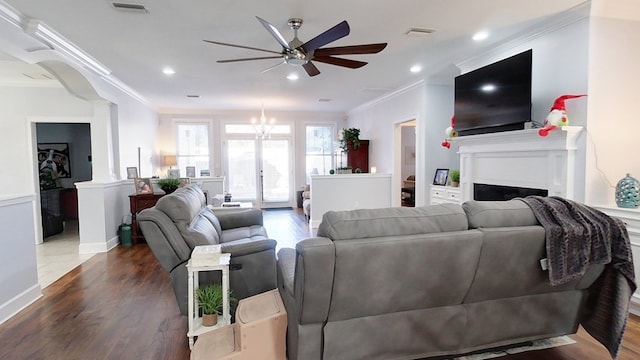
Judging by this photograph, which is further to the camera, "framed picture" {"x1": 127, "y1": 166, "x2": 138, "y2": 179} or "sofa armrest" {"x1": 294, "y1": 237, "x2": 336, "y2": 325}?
"framed picture" {"x1": 127, "y1": 166, "x2": 138, "y2": 179}

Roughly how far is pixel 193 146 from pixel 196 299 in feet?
22.7

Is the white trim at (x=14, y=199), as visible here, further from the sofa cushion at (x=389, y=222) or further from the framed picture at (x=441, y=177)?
the framed picture at (x=441, y=177)

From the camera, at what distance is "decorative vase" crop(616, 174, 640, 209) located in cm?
276

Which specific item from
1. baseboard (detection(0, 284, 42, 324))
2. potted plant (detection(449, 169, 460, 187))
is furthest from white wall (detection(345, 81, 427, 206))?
baseboard (detection(0, 284, 42, 324))

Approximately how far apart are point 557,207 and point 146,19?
3598 millimetres

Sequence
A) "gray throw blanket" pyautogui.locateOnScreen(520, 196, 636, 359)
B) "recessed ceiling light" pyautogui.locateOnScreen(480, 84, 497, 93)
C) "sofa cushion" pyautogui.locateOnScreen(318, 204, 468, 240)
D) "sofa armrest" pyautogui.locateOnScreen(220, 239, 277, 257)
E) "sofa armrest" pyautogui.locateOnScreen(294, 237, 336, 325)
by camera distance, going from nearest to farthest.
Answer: "sofa armrest" pyautogui.locateOnScreen(294, 237, 336, 325) < "sofa cushion" pyautogui.locateOnScreen(318, 204, 468, 240) < "gray throw blanket" pyautogui.locateOnScreen(520, 196, 636, 359) < "sofa armrest" pyautogui.locateOnScreen(220, 239, 277, 257) < "recessed ceiling light" pyautogui.locateOnScreen(480, 84, 497, 93)

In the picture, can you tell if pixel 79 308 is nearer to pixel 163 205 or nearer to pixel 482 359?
pixel 163 205

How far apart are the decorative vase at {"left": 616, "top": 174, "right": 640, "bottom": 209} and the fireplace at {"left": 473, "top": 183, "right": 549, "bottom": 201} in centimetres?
56

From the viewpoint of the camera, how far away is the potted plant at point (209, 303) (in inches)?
88.1

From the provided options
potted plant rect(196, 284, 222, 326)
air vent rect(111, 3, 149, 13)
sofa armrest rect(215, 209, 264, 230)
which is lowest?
potted plant rect(196, 284, 222, 326)

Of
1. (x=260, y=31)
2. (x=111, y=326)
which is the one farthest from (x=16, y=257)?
(x=260, y=31)

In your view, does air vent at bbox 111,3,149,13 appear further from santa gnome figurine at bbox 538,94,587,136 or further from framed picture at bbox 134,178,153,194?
santa gnome figurine at bbox 538,94,587,136

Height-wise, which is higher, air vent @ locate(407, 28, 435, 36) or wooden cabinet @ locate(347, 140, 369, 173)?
air vent @ locate(407, 28, 435, 36)

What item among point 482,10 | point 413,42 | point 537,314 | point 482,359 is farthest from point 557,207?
point 413,42
